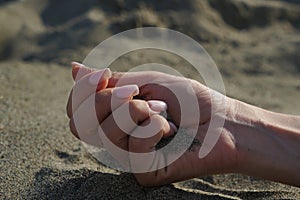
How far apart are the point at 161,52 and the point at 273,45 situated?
73 centimetres

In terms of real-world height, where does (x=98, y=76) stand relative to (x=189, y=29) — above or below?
above

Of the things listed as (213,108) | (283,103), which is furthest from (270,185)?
(283,103)

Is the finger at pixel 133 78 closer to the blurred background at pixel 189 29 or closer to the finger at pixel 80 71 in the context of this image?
the finger at pixel 80 71

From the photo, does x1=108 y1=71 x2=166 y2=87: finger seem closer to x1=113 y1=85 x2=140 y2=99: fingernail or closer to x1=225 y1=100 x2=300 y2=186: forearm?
x1=113 y1=85 x2=140 y2=99: fingernail

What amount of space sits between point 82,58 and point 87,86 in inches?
63.8

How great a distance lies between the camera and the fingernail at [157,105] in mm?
1397

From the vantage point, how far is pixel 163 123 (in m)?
1.34

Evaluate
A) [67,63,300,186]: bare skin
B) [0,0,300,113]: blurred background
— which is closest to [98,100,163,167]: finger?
[67,63,300,186]: bare skin

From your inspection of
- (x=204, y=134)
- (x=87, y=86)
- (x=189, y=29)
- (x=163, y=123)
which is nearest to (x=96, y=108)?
(x=87, y=86)

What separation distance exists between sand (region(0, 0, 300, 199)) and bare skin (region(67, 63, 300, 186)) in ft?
0.29

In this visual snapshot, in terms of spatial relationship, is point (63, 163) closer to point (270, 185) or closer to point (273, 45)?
point (270, 185)

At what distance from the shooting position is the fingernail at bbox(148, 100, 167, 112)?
1397 millimetres

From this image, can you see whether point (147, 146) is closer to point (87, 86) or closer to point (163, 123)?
point (163, 123)

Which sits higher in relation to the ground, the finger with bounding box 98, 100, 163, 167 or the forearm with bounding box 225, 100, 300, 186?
the finger with bounding box 98, 100, 163, 167
